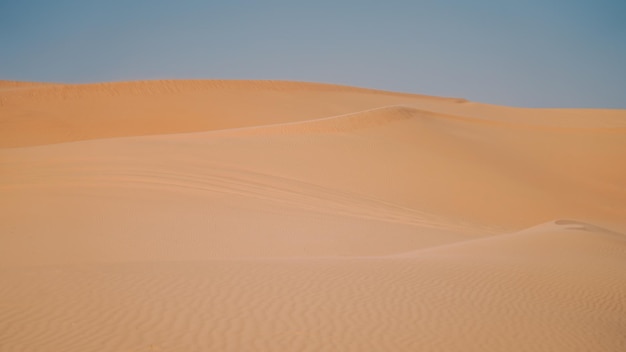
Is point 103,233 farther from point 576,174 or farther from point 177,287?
point 576,174

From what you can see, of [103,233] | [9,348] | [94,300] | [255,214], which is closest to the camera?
[9,348]

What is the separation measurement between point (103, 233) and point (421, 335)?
7336 mm

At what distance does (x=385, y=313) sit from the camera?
6.30m

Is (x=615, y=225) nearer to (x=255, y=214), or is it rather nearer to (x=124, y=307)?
(x=255, y=214)

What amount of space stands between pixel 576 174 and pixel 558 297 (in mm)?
17115

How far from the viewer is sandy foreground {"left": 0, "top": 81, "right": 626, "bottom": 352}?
573 cm

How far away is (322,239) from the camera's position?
38.9 ft

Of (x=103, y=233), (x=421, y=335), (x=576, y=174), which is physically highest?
(x=576, y=174)

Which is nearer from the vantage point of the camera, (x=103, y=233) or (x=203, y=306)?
(x=203, y=306)

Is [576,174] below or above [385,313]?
above

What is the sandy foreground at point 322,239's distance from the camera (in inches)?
226

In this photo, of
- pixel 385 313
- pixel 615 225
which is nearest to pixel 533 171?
pixel 615 225

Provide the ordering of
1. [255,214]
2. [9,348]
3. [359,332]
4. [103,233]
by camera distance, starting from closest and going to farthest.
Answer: [9,348], [359,332], [103,233], [255,214]

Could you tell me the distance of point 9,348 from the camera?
4.86 m
